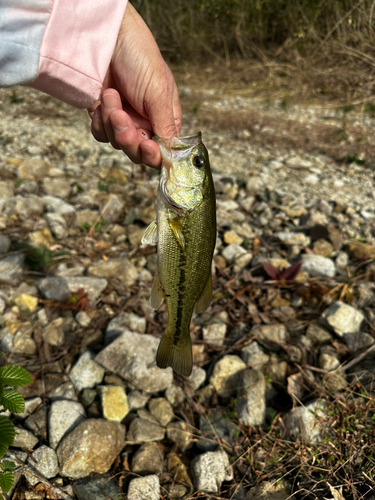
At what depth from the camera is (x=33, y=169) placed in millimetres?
5609

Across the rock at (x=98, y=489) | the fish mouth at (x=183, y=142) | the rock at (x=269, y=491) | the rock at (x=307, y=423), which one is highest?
the fish mouth at (x=183, y=142)

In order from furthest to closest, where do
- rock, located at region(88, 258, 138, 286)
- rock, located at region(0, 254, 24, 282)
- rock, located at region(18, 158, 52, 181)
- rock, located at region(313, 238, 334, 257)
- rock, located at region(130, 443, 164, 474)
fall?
rock, located at region(18, 158, 52, 181) < rock, located at region(313, 238, 334, 257) < rock, located at region(88, 258, 138, 286) < rock, located at region(0, 254, 24, 282) < rock, located at region(130, 443, 164, 474)

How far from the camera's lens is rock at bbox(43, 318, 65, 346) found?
3.31 metres

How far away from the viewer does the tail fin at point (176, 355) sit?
2426mm

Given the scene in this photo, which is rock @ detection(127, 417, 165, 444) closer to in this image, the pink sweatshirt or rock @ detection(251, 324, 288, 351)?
rock @ detection(251, 324, 288, 351)

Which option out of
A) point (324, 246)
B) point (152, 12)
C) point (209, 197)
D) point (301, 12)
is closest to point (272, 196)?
point (324, 246)

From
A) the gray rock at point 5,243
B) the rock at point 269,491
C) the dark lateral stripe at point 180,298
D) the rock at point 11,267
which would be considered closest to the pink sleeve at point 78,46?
the dark lateral stripe at point 180,298

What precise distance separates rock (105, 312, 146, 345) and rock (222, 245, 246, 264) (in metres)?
1.22

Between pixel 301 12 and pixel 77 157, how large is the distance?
7363 millimetres

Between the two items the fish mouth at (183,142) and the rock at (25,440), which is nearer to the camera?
the fish mouth at (183,142)

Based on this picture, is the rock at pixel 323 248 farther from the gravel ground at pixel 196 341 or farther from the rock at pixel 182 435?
the rock at pixel 182 435

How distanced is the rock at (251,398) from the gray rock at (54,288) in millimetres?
1659

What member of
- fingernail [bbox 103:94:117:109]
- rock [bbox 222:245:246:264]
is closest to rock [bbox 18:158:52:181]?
rock [bbox 222:245:246:264]

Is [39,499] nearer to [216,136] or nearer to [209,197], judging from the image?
[209,197]
